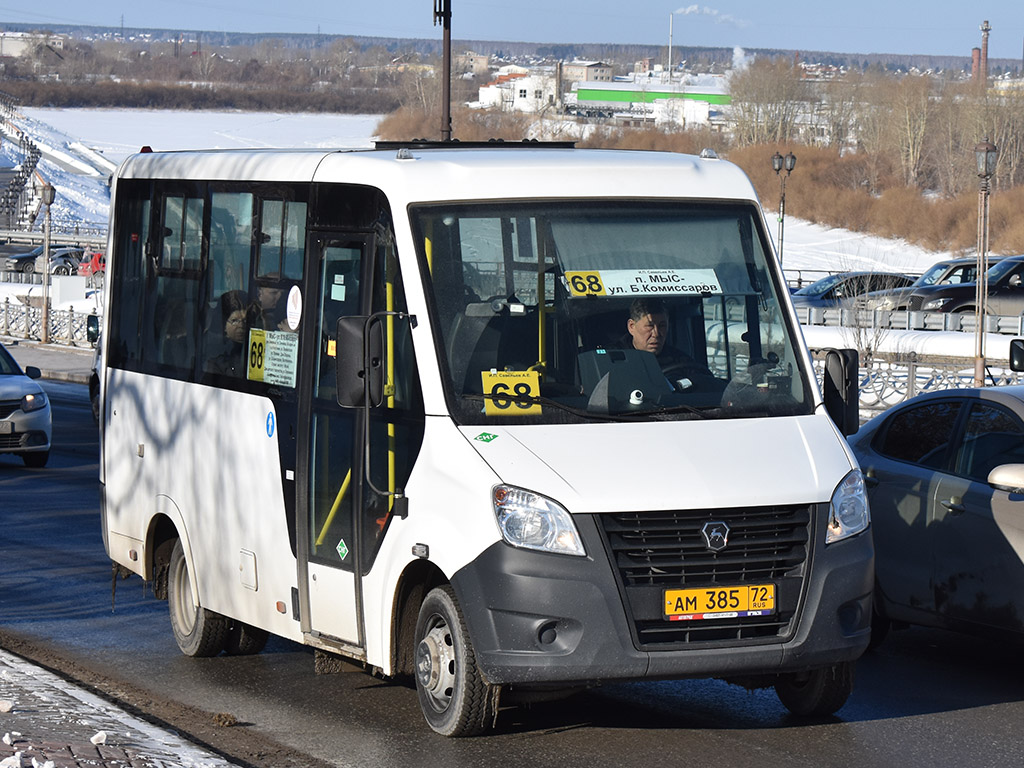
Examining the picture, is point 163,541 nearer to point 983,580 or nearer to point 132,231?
point 132,231

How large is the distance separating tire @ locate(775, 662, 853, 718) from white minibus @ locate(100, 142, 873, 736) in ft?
0.06

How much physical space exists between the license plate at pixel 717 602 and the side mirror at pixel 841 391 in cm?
111

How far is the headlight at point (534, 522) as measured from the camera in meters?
6.27

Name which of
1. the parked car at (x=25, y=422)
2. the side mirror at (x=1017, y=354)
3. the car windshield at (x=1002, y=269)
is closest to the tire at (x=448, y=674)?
the side mirror at (x=1017, y=354)

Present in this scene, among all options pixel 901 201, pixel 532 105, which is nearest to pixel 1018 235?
pixel 901 201

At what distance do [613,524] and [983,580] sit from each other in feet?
8.85

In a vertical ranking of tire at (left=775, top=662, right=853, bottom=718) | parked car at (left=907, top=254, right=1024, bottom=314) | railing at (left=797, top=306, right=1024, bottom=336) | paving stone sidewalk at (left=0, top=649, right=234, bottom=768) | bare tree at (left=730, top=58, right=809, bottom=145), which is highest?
bare tree at (left=730, top=58, right=809, bottom=145)

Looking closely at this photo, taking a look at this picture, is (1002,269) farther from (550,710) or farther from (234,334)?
(550,710)

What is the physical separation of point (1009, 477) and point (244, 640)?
4156 millimetres

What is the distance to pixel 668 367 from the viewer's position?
279 inches

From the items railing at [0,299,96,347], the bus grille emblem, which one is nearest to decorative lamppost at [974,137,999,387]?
the bus grille emblem

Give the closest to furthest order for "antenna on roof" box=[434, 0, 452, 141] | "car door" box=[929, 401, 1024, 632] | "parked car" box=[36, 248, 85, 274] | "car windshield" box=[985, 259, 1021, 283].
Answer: "car door" box=[929, 401, 1024, 632], "antenna on roof" box=[434, 0, 452, 141], "car windshield" box=[985, 259, 1021, 283], "parked car" box=[36, 248, 85, 274]

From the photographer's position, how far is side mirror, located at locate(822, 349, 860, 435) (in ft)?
23.9

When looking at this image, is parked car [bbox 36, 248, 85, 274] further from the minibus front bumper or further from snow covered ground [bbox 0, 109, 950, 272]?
the minibus front bumper
